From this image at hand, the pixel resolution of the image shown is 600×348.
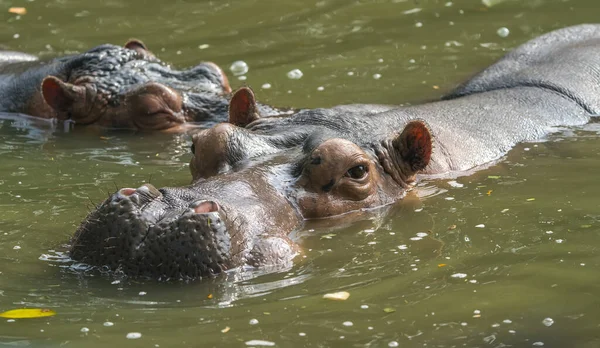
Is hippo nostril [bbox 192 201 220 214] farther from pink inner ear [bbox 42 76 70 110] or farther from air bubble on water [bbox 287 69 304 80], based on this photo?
air bubble on water [bbox 287 69 304 80]

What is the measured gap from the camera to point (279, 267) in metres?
5.71

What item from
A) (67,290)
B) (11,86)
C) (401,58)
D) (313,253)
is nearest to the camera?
(67,290)

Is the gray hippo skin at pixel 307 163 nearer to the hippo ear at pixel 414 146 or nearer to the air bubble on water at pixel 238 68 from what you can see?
the hippo ear at pixel 414 146

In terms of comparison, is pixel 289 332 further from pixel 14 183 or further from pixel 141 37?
pixel 141 37

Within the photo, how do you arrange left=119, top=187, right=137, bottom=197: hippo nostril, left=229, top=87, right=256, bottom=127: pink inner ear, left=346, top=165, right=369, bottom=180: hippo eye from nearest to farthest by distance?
left=119, top=187, right=137, bottom=197: hippo nostril < left=346, top=165, right=369, bottom=180: hippo eye < left=229, top=87, right=256, bottom=127: pink inner ear

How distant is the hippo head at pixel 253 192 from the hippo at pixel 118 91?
2.24 metres

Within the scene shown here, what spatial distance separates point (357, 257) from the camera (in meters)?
6.04

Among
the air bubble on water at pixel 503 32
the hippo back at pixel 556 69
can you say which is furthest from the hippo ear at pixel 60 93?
the air bubble on water at pixel 503 32

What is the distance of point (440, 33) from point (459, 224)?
662cm

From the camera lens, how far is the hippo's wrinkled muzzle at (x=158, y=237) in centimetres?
534

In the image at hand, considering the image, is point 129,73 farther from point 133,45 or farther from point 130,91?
point 133,45

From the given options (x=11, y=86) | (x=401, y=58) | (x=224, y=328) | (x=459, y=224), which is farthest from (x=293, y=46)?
(x=224, y=328)

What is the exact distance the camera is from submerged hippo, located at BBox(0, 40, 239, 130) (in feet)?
32.9

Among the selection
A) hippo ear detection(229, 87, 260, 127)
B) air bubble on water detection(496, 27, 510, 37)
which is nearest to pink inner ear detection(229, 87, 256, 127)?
hippo ear detection(229, 87, 260, 127)
